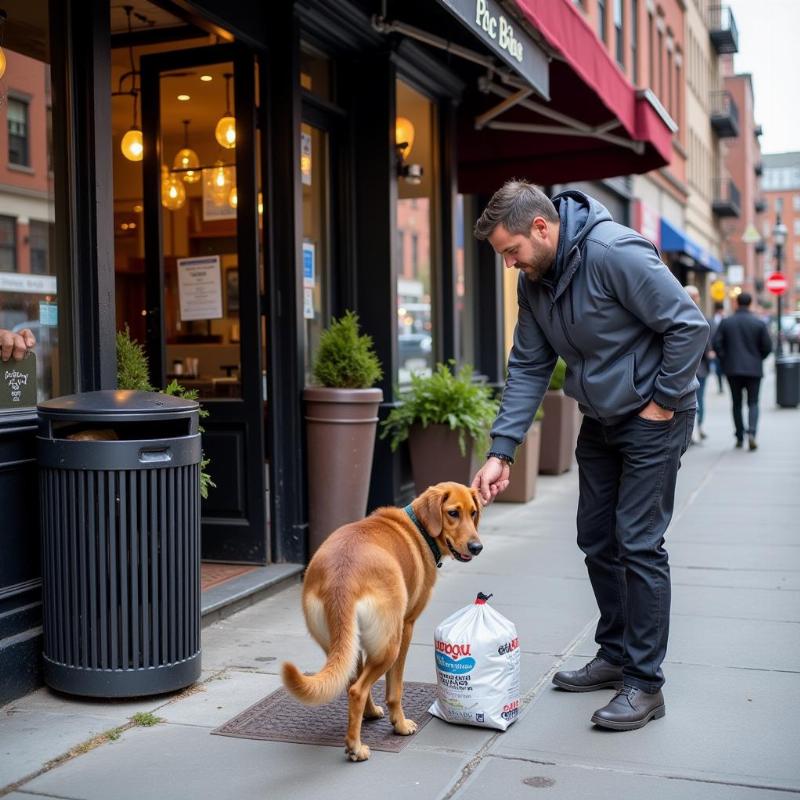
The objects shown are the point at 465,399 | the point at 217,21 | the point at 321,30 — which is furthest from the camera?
the point at 465,399

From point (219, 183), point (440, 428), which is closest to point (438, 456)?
point (440, 428)

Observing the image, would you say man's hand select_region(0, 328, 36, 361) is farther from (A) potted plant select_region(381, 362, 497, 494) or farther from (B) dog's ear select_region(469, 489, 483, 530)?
(A) potted plant select_region(381, 362, 497, 494)

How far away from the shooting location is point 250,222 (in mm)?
6785

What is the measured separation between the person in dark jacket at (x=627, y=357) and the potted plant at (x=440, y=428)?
3786mm

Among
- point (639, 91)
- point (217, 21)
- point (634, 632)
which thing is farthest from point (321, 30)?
point (634, 632)

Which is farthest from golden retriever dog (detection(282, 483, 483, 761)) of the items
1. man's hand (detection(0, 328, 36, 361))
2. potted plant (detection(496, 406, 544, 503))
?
potted plant (detection(496, 406, 544, 503))

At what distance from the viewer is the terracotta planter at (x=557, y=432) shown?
1144 cm

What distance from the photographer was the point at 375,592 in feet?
12.3

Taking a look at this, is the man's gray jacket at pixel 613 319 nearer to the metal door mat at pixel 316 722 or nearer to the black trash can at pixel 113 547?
the metal door mat at pixel 316 722

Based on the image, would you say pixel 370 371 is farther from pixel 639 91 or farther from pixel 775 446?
pixel 775 446

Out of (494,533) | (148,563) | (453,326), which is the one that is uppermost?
(453,326)

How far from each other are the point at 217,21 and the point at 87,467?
315 cm

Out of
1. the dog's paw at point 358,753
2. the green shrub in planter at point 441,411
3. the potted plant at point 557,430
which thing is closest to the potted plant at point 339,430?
the green shrub in planter at point 441,411

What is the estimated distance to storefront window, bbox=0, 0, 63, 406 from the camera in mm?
4992
